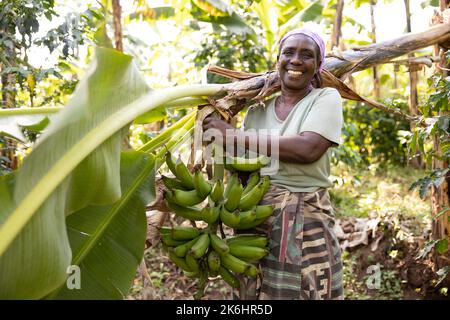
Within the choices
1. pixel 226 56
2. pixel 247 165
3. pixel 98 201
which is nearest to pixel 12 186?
pixel 98 201

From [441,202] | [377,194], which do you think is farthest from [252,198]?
[377,194]

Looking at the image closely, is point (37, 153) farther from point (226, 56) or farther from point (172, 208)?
point (226, 56)

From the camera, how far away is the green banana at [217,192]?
1.80 meters

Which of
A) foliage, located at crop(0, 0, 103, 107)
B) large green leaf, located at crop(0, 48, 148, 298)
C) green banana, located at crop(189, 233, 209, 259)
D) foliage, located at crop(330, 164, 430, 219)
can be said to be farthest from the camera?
foliage, located at crop(330, 164, 430, 219)

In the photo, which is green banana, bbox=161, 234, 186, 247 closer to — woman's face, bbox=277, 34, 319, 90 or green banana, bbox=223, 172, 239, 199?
green banana, bbox=223, 172, 239, 199

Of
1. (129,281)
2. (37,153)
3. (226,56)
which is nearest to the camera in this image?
(37,153)

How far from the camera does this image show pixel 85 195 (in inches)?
54.4

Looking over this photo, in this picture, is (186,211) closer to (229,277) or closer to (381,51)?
(229,277)

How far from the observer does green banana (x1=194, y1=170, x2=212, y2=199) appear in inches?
71.5

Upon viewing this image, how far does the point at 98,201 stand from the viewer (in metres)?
1.42

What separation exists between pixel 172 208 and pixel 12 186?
0.73 metres

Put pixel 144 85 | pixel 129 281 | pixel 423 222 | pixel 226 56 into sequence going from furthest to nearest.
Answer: pixel 226 56 → pixel 423 222 → pixel 129 281 → pixel 144 85

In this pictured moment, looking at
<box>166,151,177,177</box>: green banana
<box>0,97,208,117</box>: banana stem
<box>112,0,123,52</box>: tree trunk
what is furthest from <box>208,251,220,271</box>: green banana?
<box>112,0,123,52</box>: tree trunk

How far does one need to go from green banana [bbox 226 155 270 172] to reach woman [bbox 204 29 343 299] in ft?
0.20
